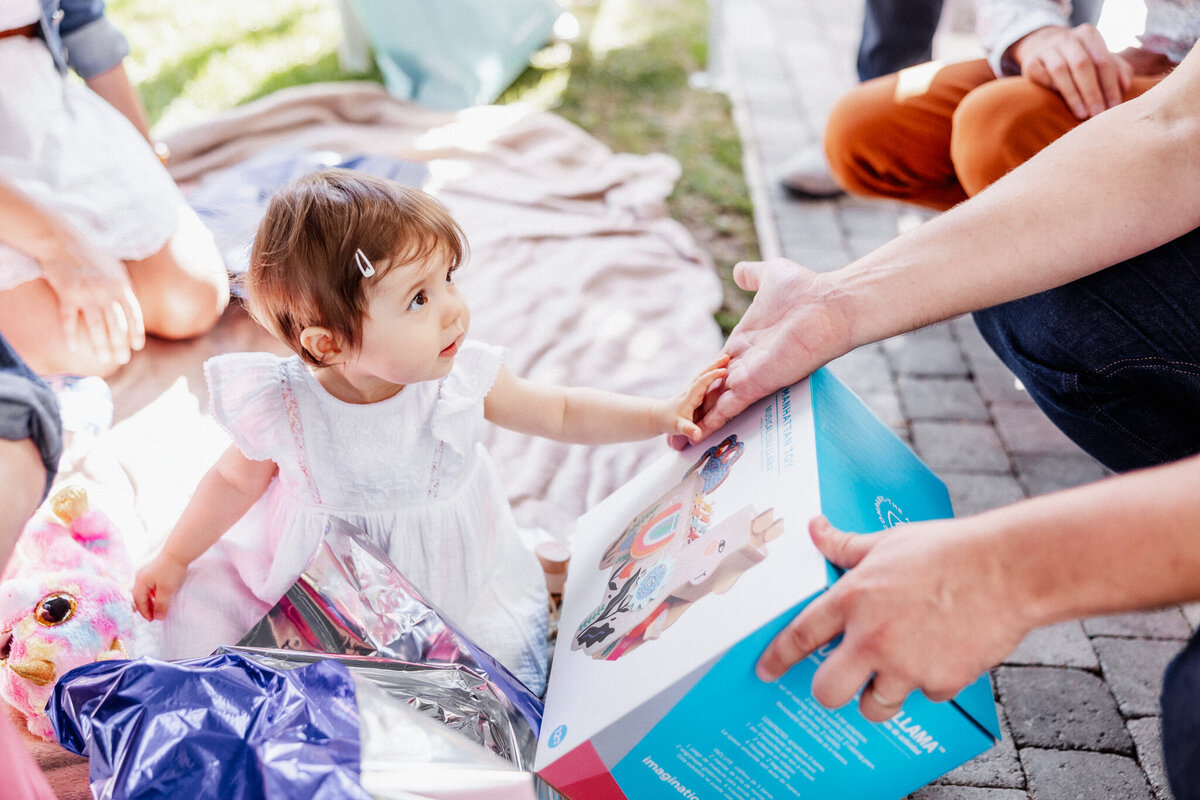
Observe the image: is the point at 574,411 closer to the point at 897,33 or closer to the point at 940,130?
the point at 940,130

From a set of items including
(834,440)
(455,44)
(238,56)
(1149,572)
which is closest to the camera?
(1149,572)

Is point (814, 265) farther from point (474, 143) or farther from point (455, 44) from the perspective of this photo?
point (455, 44)

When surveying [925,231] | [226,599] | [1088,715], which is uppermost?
[925,231]

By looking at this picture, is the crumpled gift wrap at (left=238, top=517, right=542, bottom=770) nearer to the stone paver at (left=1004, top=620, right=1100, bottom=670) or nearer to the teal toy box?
the teal toy box

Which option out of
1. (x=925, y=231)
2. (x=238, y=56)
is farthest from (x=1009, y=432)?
(x=238, y=56)

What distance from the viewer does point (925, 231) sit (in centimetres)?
117

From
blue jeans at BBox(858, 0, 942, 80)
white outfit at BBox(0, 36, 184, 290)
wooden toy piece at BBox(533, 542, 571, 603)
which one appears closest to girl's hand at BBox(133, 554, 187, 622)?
wooden toy piece at BBox(533, 542, 571, 603)

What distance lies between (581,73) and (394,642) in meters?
2.33

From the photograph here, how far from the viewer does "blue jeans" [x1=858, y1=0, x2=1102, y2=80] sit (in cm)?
209

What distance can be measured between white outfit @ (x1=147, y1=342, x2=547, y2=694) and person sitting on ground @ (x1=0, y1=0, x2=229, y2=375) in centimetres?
52

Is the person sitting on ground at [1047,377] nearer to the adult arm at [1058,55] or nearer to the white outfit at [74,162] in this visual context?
the adult arm at [1058,55]

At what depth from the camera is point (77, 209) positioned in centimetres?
154

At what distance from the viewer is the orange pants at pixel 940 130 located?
1.48 m

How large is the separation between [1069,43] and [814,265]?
0.74 meters
